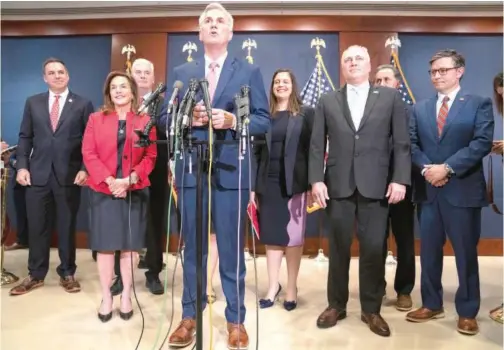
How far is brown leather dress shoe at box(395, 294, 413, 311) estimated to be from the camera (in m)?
2.75

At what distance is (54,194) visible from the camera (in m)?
3.14

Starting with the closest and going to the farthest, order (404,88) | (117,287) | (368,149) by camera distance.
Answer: (368,149), (117,287), (404,88)

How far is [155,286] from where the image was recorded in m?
3.07

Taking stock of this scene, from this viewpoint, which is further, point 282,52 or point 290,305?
point 282,52

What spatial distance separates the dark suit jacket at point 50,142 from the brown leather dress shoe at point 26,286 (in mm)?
729

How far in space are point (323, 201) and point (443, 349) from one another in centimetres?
98

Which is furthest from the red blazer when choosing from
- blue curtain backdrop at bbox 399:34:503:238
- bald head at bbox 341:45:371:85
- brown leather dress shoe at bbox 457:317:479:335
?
blue curtain backdrop at bbox 399:34:503:238

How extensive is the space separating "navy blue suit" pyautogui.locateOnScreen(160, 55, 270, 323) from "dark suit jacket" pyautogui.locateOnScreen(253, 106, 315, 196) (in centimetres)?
63

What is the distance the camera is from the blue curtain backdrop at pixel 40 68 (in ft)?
15.8

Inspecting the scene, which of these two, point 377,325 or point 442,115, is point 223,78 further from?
point 377,325

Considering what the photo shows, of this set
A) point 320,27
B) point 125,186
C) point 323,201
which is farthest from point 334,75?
point 125,186

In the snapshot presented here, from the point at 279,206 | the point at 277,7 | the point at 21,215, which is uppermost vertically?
the point at 277,7

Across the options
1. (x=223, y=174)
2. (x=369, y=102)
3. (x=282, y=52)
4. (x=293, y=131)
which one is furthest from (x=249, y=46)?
(x=223, y=174)

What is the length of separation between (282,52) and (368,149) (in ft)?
8.92
